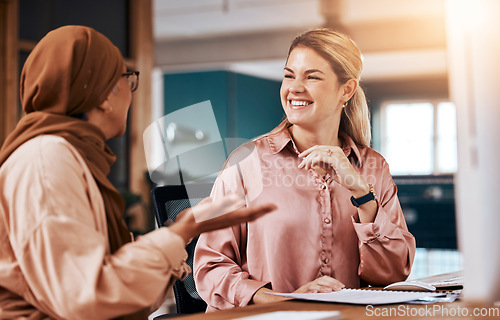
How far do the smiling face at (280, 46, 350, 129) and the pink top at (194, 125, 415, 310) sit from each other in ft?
0.55

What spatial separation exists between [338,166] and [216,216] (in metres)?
0.68

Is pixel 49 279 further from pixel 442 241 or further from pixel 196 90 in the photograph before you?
pixel 196 90

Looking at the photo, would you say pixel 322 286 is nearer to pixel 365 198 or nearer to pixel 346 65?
pixel 365 198

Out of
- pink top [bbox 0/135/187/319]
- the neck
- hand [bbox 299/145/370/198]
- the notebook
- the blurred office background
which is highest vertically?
the blurred office background

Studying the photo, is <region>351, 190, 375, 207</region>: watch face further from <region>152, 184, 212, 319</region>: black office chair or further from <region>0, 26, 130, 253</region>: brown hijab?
<region>0, 26, 130, 253</region>: brown hijab

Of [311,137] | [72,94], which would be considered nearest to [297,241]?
[311,137]

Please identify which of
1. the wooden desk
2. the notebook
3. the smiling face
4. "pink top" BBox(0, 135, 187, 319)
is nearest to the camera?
"pink top" BBox(0, 135, 187, 319)

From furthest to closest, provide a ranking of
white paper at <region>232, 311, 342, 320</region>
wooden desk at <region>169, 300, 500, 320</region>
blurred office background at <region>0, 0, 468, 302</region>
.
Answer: blurred office background at <region>0, 0, 468, 302</region> < wooden desk at <region>169, 300, 500, 320</region> < white paper at <region>232, 311, 342, 320</region>

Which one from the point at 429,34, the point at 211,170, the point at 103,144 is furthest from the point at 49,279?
the point at 429,34

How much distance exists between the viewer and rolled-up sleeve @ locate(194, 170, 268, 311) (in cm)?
156

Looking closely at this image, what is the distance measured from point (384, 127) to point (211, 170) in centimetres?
1097

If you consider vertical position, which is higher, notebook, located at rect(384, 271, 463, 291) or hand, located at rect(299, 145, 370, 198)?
hand, located at rect(299, 145, 370, 198)

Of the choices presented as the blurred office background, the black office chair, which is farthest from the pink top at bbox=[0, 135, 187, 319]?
the blurred office background

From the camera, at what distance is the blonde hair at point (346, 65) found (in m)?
1.82
